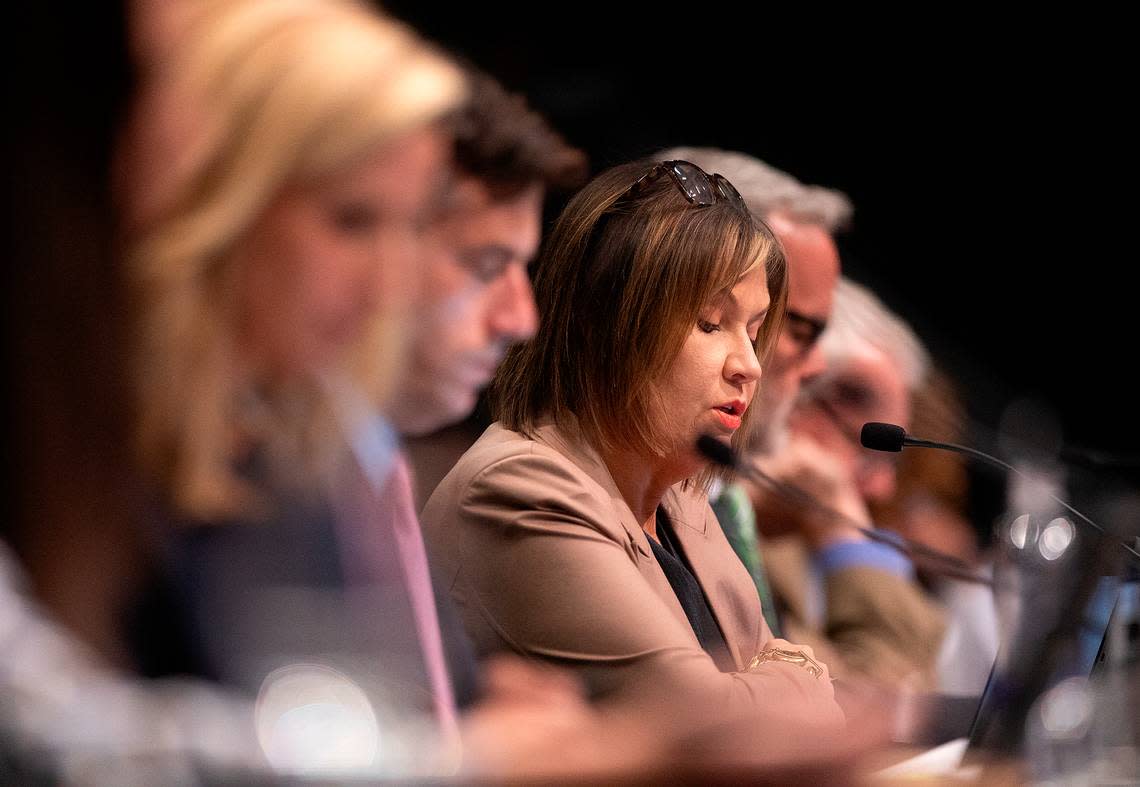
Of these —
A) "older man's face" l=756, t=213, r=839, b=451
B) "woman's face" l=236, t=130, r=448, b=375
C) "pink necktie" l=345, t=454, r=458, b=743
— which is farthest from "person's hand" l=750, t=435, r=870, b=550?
"woman's face" l=236, t=130, r=448, b=375

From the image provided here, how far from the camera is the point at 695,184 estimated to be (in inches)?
67.4

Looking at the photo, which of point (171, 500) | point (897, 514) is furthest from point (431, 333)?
point (897, 514)

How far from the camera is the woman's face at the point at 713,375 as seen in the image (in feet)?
5.47

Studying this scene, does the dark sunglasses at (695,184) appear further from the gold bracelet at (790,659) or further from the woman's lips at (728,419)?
the gold bracelet at (790,659)

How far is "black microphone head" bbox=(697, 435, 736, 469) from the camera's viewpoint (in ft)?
5.10

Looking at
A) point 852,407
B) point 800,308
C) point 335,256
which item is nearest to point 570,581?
point 335,256

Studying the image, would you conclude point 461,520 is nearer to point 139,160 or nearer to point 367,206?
point 367,206

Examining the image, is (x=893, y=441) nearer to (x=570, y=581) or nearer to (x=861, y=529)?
(x=861, y=529)

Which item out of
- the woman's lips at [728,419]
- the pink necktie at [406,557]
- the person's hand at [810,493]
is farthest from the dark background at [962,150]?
the pink necktie at [406,557]

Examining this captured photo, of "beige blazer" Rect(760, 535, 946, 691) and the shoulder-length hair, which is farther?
"beige blazer" Rect(760, 535, 946, 691)

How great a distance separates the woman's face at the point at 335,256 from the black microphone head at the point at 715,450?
59 centimetres

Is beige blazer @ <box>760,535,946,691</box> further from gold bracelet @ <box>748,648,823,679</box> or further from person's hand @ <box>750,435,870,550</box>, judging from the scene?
gold bracelet @ <box>748,648,823,679</box>

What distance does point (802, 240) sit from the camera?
240cm

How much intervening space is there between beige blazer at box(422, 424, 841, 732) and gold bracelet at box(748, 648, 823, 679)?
0.03 meters
